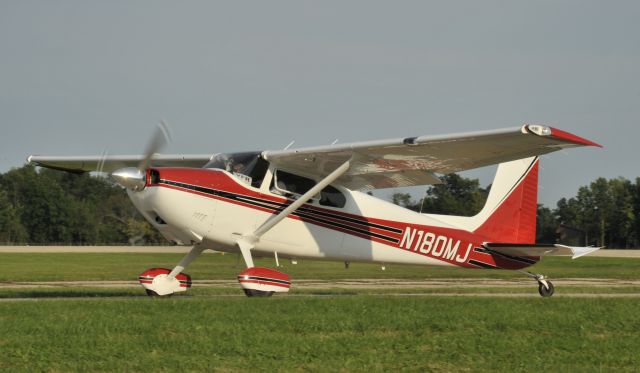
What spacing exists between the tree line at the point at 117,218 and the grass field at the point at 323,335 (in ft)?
235

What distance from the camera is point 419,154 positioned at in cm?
1630

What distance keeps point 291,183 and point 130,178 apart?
131 inches

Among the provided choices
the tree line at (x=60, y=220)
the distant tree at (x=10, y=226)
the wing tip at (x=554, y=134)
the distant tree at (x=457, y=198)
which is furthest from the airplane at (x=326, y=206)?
the distant tree at (x=10, y=226)

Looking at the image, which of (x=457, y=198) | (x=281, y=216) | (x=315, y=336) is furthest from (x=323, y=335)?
(x=457, y=198)

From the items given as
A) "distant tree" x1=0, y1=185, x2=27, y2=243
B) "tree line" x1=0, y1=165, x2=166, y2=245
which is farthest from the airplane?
"distant tree" x1=0, y1=185, x2=27, y2=243

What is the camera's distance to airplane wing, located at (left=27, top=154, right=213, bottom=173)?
19.8 meters

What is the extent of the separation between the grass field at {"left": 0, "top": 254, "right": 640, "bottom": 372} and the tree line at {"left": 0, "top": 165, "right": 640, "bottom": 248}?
71618 mm

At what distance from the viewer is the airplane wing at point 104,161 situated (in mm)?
19797

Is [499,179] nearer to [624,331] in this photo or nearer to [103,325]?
[624,331]

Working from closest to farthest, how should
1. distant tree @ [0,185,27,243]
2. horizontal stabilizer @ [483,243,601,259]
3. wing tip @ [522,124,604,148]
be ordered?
wing tip @ [522,124,604,148], horizontal stabilizer @ [483,243,601,259], distant tree @ [0,185,27,243]

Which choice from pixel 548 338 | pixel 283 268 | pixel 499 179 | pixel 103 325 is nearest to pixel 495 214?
pixel 499 179

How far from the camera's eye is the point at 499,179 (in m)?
20.3

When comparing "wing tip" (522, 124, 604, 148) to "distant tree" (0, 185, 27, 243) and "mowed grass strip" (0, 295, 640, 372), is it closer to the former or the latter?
"mowed grass strip" (0, 295, 640, 372)

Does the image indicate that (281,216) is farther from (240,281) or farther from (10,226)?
(10,226)
